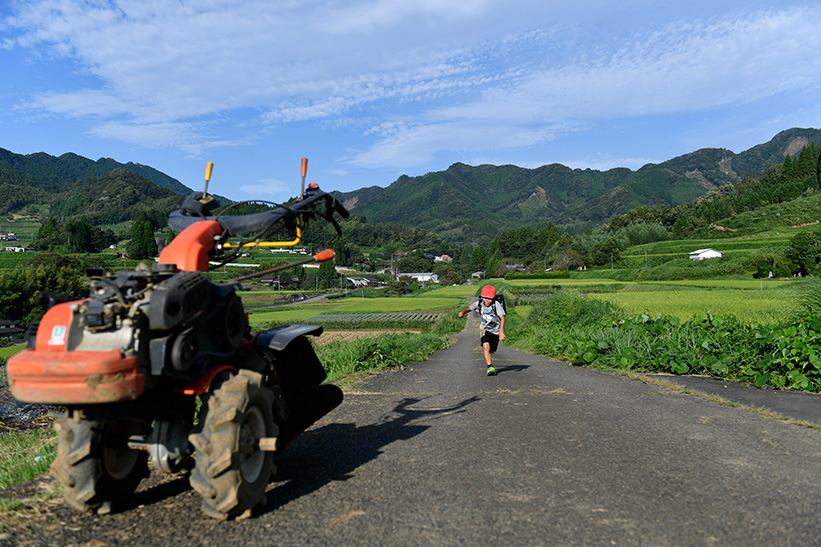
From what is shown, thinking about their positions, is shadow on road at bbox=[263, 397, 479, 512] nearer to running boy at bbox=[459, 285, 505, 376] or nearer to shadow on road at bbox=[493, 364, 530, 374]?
running boy at bbox=[459, 285, 505, 376]

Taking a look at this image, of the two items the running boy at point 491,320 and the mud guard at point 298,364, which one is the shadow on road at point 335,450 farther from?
the running boy at point 491,320

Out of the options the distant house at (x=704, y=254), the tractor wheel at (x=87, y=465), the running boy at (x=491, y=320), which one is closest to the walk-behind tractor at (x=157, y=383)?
the tractor wheel at (x=87, y=465)

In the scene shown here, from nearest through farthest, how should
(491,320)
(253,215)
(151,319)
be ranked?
(151,319) → (253,215) → (491,320)

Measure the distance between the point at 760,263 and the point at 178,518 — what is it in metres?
74.3

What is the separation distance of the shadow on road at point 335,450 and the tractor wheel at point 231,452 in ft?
0.98

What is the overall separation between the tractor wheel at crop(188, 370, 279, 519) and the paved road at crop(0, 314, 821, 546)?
166mm

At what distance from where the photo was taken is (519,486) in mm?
3908

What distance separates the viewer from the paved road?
10.2 feet

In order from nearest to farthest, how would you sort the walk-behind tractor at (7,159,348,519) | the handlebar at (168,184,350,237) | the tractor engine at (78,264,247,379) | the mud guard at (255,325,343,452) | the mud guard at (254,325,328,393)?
the walk-behind tractor at (7,159,348,519), the tractor engine at (78,264,247,379), the handlebar at (168,184,350,237), the mud guard at (255,325,343,452), the mud guard at (254,325,328,393)

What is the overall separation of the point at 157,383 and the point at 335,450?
2.28 meters

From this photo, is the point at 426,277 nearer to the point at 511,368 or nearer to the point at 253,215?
the point at 511,368

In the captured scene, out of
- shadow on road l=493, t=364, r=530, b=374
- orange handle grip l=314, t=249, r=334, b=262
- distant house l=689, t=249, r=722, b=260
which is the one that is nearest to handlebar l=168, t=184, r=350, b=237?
orange handle grip l=314, t=249, r=334, b=262

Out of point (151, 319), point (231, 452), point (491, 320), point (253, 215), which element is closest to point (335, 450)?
point (231, 452)

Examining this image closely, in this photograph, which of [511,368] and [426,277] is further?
[426,277]
